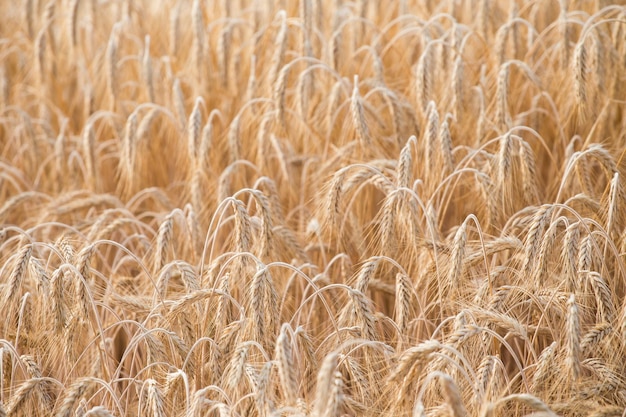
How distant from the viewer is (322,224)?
2986 millimetres

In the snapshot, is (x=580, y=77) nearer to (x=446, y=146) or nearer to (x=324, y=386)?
(x=446, y=146)

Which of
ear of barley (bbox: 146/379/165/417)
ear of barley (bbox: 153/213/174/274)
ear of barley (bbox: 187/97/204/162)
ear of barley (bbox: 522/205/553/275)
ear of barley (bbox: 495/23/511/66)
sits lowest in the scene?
ear of barley (bbox: 146/379/165/417)

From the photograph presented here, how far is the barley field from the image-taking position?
93.7 inches

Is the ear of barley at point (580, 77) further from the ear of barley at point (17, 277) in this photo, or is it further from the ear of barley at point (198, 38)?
the ear of barley at point (17, 277)

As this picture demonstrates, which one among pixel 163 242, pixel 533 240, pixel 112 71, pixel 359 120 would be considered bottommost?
pixel 163 242

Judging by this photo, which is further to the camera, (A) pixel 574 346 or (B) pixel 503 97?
(B) pixel 503 97

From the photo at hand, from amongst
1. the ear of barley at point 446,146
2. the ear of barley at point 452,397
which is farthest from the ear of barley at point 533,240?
the ear of barley at point 452,397

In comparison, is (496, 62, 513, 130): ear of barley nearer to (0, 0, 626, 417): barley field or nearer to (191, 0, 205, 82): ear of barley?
(0, 0, 626, 417): barley field

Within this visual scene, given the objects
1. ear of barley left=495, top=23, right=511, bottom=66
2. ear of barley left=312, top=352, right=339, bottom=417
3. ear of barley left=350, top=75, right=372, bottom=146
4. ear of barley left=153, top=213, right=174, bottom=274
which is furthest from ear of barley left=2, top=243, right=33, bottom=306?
ear of barley left=495, top=23, right=511, bottom=66

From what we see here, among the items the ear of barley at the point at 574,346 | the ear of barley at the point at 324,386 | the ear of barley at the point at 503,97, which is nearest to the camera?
the ear of barley at the point at 324,386

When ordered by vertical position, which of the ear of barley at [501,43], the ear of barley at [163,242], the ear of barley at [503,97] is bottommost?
the ear of barley at [163,242]

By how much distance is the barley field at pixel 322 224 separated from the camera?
7.81ft

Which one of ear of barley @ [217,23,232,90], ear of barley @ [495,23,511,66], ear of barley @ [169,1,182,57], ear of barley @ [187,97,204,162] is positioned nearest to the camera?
ear of barley @ [187,97,204,162]

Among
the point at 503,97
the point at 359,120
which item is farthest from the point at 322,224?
the point at 503,97
